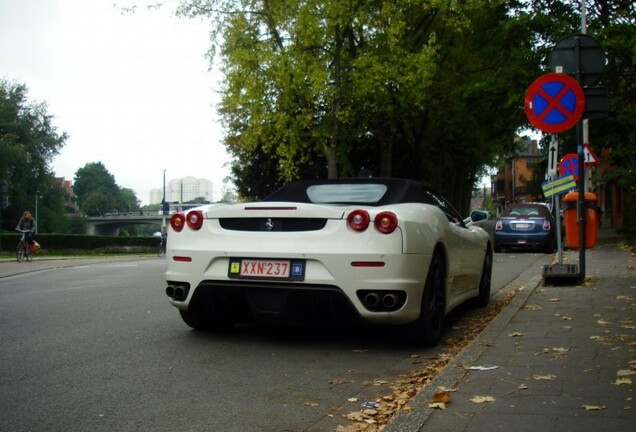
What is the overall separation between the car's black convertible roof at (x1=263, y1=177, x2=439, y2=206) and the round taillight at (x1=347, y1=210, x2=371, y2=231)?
0.66 meters

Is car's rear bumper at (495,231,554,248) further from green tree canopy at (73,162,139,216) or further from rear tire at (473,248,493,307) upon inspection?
green tree canopy at (73,162,139,216)

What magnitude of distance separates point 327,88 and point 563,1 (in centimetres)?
985

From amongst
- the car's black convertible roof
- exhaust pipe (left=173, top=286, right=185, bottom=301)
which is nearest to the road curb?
the car's black convertible roof

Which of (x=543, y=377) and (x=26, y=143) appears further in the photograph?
(x=26, y=143)

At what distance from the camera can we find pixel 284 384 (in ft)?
15.5

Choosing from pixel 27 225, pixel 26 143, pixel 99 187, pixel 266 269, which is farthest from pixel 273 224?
pixel 99 187

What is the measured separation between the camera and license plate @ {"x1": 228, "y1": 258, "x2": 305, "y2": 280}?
18.3 feet

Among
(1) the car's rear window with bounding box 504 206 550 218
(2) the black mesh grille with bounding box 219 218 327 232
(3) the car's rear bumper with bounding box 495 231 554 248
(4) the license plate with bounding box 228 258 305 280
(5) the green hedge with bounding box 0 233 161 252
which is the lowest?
(5) the green hedge with bounding box 0 233 161 252

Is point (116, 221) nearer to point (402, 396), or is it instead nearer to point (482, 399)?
point (402, 396)

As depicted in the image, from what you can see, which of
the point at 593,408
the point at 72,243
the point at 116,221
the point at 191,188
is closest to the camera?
the point at 593,408

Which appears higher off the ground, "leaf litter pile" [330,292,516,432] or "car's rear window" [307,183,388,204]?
"car's rear window" [307,183,388,204]

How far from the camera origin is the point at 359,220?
5.52 m

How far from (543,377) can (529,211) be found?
1847cm

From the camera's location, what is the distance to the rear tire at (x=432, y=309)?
19.2 ft
